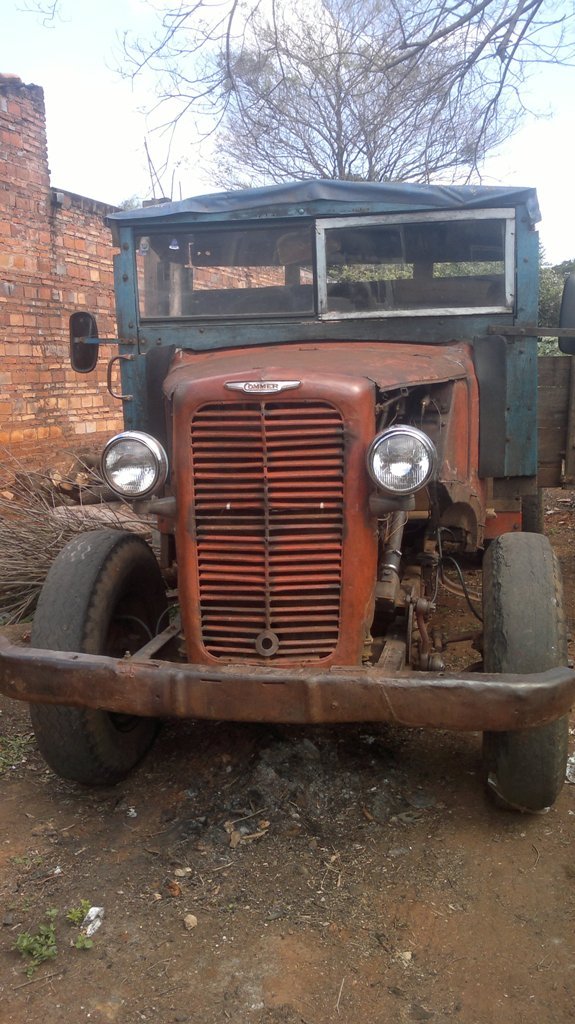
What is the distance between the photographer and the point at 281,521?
276cm

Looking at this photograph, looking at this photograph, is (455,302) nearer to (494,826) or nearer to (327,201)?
(327,201)

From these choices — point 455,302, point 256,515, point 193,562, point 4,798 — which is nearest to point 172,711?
point 193,562

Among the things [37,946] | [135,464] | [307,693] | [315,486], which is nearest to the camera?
[37,946]

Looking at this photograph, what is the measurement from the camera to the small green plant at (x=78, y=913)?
250cm

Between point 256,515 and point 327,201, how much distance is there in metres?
1.87

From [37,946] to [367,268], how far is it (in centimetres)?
307

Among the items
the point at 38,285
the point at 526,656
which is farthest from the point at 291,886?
the point at 38,285

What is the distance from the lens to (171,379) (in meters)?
3.29

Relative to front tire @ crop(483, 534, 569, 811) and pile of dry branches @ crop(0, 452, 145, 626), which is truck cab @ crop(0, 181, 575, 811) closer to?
front tire @ crop(483, 534, 569, 811)

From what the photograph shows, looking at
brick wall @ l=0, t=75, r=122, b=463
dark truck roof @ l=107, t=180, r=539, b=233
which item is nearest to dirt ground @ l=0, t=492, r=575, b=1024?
dark truck roof @ l=107, t=180, r=539, b=233

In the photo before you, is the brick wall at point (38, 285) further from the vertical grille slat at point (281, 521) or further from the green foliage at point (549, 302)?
the vertical grille slat at point (281, 521)

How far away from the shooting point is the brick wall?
339 inches

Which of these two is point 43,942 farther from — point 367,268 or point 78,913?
point 367,268

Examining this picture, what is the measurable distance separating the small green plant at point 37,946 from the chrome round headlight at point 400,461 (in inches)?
64.5
